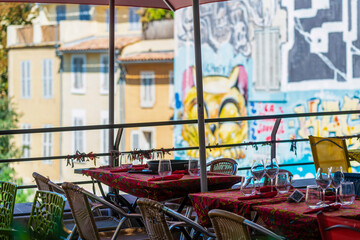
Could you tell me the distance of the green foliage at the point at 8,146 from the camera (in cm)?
3275

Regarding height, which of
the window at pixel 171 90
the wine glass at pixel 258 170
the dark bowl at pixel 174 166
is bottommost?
the dark bowl at pixel 174 166

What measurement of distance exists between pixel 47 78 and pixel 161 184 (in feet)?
112

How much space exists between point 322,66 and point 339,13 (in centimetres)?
215

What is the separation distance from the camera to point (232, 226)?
10.1 ft

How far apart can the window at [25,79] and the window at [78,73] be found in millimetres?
2489

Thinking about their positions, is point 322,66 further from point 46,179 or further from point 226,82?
point 46,179

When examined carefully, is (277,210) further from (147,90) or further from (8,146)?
(147,90)

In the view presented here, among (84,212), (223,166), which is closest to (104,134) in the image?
(223,166)

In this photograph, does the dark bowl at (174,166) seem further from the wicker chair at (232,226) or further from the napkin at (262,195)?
the wicker chair at (232,226)

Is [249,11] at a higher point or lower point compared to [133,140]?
higher

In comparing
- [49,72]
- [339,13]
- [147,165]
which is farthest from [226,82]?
[147,165]

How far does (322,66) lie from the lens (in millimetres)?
25922

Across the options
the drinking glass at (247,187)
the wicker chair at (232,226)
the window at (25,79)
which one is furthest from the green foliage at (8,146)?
the wicker chair at (232,226)

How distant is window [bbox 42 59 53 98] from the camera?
3725 centimetres
